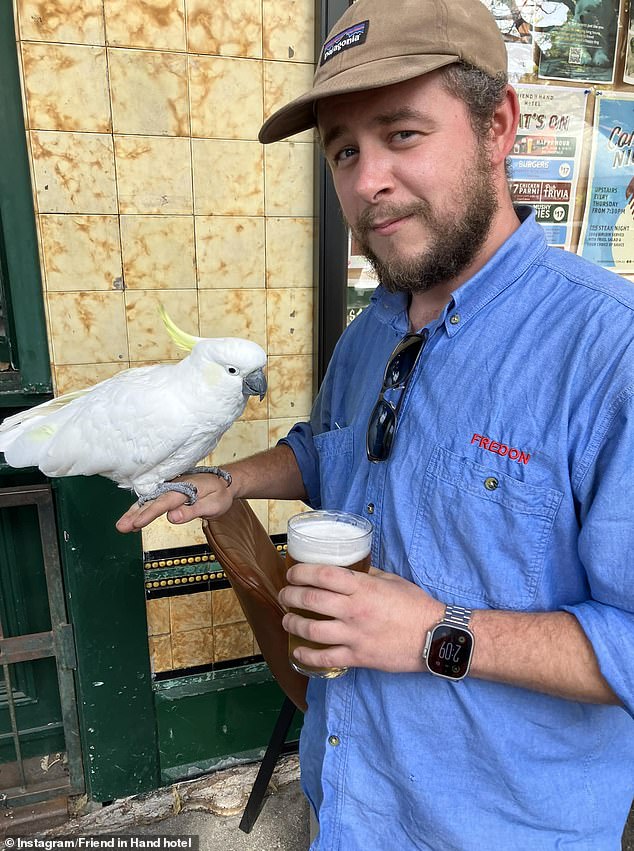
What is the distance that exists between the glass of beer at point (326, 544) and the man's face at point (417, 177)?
1.31 ft

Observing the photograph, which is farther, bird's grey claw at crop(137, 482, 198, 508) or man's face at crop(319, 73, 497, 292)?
bird's grey claw at crop(137, 482, 198, 508)

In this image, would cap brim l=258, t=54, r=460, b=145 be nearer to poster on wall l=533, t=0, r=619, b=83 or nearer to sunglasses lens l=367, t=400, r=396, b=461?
sunglasses lens l=367, t=400, r=396, b=461

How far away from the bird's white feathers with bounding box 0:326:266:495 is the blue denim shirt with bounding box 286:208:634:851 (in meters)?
0.35

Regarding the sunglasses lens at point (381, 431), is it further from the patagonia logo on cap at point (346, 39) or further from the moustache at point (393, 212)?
the patagonia logo on cap at point (346, 39)

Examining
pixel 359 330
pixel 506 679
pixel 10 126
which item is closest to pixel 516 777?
pixel 506 679

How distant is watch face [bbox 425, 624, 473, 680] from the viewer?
75cm

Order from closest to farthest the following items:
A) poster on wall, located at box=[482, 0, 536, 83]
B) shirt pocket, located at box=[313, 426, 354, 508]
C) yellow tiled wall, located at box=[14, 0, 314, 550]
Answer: shirt pocket, located at box=[313, 426, 354, 508], yellow tiled wall, located at box=[14, 0, 314, 550], poster on wall, located at box=[482, 0, 536, 83]

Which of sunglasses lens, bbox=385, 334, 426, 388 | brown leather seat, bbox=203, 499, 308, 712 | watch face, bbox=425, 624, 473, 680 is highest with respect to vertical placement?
sunglasses lens, bbox=385, 334, 426, 388

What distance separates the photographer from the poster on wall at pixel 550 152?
185 centimetres

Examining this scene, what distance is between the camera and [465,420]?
857 mm

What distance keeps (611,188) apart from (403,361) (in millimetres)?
1485

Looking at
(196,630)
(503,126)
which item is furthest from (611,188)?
(196,630)

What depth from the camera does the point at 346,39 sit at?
2.85 ft

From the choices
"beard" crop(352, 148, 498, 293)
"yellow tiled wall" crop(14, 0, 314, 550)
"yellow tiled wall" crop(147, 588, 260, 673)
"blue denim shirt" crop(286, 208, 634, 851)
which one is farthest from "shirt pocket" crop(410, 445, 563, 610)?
"yellow tiled wall" crop(147, 588, 260, 673)
